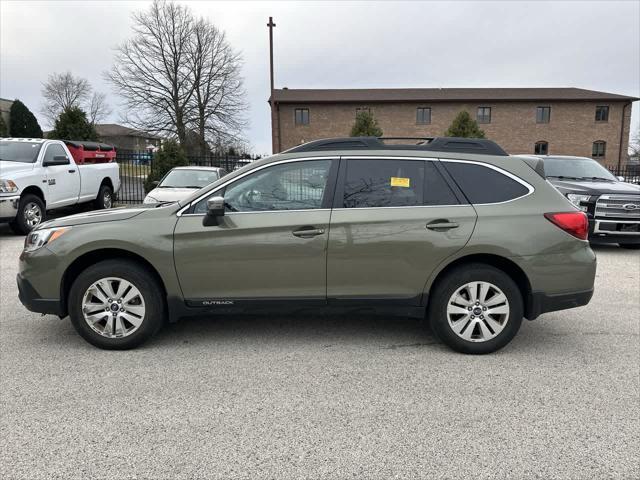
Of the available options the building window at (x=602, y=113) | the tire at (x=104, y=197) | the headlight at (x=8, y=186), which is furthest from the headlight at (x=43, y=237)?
the building window at (x=602, y=113)

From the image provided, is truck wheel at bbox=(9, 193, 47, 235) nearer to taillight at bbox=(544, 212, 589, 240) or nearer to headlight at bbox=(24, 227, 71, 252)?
headlight at bbox=(24, 227, 71, 252)

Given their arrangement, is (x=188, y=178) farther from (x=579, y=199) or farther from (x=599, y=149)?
(x=599, y=149)

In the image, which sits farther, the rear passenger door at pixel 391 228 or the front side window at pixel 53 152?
the front side window at pixel 53 152

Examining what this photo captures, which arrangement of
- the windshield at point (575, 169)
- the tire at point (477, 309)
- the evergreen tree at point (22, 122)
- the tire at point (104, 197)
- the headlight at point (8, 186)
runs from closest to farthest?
1. the tire at point (477, 309)
2. the headlight at point (8, 186)
3. the windshield at point (575, 169)
4. the tire at point (104, 197)
5. the evergreen tree at point (22, 122)

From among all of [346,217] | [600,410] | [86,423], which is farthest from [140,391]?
[600,410]

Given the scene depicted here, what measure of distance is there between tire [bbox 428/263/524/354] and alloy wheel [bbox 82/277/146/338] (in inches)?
96.4

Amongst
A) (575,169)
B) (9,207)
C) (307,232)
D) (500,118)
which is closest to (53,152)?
(9,207)

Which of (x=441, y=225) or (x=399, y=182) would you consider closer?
→ (x=441, y=225)

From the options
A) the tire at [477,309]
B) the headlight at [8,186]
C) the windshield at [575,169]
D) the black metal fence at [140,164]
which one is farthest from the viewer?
the black metal fence at [140,164]

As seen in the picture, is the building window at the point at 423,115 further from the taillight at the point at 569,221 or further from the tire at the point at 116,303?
the tire at the point at 116,303

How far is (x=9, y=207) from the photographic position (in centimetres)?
916

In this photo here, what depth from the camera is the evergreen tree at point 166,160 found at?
1767 cm

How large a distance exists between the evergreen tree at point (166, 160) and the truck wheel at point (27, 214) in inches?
310

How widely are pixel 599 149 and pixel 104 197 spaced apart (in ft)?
152
